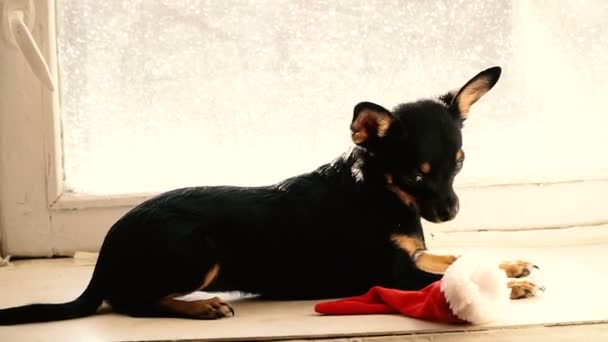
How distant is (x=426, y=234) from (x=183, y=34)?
78cm

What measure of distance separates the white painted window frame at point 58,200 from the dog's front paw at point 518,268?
41cm

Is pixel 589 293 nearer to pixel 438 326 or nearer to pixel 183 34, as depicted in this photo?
pixel 438 326

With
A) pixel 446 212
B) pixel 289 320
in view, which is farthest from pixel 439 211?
pixel 289 320

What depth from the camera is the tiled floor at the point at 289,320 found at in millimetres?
1374

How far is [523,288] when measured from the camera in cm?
157

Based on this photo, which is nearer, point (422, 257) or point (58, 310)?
point (58, 310)

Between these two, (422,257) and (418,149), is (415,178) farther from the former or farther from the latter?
(422,257)

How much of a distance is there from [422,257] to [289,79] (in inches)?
26.4

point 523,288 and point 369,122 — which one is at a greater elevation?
point 369,122

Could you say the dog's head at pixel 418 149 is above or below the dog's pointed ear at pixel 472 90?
below

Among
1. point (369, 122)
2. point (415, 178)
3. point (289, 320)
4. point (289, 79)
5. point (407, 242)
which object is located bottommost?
point (289, 320)

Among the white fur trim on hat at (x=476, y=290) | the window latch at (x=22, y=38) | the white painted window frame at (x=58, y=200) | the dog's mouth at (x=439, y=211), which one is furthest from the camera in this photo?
the white painted window frame at (x=58, y=200)

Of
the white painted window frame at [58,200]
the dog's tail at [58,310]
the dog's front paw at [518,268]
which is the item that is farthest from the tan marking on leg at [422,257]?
the dog's tail at [58,310]

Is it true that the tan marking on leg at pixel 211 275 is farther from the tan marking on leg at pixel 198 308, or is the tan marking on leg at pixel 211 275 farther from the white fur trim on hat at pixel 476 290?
the white fur trim on hat at pixel 476 290
